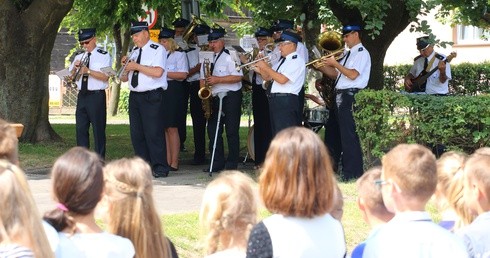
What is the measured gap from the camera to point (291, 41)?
1123 centimetres

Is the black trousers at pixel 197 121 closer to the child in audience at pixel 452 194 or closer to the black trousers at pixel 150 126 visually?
the black trousers at pixel 150 126

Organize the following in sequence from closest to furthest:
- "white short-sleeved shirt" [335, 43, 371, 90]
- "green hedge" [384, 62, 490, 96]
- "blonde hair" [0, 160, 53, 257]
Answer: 1. "blonde hair" [0, 160, 53, 257]
2. "white short-sleeved shirt" [335, 43, 371, 90]
3. "green hedge" [384, 62, 490, 96]

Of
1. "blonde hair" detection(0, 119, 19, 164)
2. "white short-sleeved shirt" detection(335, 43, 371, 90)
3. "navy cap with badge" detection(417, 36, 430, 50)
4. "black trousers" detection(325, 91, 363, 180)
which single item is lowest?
"black trousers" detection(325, 91, 363, 180)

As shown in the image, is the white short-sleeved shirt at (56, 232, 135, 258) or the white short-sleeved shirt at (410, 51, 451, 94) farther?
the white short-sleeved shirt at (410, 51, 451, 94)

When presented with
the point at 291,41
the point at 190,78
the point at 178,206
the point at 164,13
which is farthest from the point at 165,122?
the point at 164,13

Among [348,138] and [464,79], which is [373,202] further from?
[464,79]

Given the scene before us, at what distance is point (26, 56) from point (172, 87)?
2.81 meters

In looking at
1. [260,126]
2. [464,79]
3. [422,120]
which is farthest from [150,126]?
[464,79]

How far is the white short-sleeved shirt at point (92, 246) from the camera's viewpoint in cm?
418

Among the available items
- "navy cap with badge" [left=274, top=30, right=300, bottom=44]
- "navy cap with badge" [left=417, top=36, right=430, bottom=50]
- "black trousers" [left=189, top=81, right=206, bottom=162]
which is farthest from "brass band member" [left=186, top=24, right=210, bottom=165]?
"navy cap with badge" [left=417, top=36, right=430, bottom=50]

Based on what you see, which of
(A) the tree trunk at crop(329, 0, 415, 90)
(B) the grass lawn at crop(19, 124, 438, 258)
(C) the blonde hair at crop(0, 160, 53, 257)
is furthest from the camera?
(A) the tree trunk at crop(329, 0, 415, 90)

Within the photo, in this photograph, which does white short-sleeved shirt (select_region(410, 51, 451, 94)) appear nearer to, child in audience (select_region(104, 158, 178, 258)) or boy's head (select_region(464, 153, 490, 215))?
boy's head (select_region(464, 153, 490, 215))

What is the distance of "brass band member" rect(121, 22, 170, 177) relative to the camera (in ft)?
37.6

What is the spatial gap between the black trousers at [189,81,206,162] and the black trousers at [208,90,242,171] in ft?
2.42
